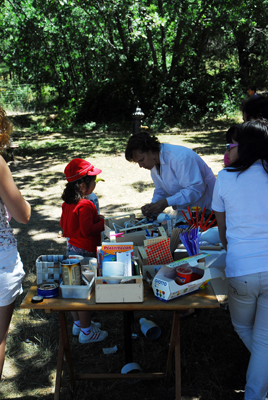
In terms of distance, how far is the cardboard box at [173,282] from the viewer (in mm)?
1728

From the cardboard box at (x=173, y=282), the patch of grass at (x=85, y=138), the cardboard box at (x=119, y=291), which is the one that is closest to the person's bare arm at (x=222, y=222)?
the cardboard box at (x=173, y=282)

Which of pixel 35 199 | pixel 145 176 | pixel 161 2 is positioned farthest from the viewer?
pixel 161 2

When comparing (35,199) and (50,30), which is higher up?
(50,30)

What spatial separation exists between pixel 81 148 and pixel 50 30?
7.06 metres

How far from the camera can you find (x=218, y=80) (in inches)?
615

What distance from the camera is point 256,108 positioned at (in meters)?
2.69

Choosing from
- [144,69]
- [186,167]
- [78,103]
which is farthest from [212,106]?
[186,167]

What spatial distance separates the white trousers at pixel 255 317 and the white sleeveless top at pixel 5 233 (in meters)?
1.16

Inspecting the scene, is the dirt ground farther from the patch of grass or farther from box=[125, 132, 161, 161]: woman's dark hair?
the patch of grass

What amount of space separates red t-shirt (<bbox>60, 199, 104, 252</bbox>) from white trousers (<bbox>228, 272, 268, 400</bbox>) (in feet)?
3.52

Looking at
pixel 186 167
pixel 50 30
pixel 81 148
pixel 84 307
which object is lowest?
pixel 81 148

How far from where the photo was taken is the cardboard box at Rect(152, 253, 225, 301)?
1728 millimetres

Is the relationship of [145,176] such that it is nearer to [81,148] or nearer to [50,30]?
[81,148]


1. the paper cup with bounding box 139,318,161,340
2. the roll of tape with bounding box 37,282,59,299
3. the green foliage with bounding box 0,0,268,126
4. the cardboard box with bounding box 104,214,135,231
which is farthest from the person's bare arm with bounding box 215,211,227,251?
the green foliage with bounding box 0,0,268,126
